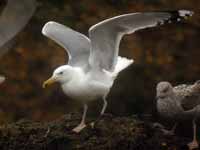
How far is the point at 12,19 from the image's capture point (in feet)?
23.1

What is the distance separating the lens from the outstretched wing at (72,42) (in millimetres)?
6207

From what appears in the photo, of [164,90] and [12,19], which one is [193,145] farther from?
[12,19]

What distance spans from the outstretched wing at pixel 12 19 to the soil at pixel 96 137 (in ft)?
3.66

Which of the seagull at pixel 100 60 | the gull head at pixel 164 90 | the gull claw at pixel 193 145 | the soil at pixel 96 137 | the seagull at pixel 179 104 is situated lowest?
the gull claw at pixel 193 145

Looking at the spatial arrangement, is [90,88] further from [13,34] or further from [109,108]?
[109,108]

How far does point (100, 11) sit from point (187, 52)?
1.14 metres

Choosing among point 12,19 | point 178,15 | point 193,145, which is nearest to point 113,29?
point 178,15

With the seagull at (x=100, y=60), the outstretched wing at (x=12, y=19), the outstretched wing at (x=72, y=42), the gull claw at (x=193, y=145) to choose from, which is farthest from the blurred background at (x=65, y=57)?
the gull claw at (x=193, y=145)

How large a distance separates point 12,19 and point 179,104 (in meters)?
1.89

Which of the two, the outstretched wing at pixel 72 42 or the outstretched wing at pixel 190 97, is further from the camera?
the outstretched wing at pixel 72 42

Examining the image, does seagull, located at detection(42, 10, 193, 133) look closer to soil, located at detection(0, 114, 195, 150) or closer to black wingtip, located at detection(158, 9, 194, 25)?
black wingtip, located at detection(158, 9, 194, 25)

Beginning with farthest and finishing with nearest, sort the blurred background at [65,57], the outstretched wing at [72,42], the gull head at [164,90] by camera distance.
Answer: the blurred background at [65,57] → the outstretched wing at [72,42] → the gull head at [164,90]

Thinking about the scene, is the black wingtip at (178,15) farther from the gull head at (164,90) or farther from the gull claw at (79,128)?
the gull claw at (79,128)

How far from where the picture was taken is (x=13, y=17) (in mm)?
7012
